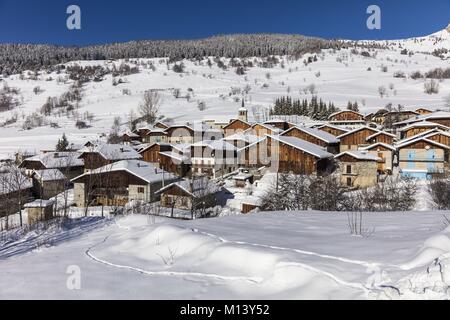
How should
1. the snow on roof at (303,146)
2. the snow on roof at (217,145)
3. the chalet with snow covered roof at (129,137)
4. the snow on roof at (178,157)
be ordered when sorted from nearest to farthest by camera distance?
1. the snow on roof at (303,146)
2. the snow on roof at (217,145)
3. the snow on roof at (178,157)
4. the chalet with snow covered roof at (129,137)

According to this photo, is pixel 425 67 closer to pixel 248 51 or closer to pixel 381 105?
pixel 381 105

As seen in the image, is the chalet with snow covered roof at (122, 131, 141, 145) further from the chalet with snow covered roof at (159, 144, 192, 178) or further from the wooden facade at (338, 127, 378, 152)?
the wooden facade at (338, 127, 378, 152)

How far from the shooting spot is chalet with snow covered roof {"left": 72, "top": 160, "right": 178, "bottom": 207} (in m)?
27.8

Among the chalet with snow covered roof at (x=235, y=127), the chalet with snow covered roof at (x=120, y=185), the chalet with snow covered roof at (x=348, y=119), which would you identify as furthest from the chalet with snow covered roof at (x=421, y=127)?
the chalet with snow covered roof at (x=120, y=185)

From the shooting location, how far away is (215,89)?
102750 millimetres

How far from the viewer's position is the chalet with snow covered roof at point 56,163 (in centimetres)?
3650

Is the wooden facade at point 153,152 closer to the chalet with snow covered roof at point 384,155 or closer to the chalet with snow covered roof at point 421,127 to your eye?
the chalet with snow covered roof at point 384,155

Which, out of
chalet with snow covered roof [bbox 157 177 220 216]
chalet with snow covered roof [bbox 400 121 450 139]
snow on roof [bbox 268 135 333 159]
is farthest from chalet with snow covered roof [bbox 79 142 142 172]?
chalet with snow covered roof [bbox 400 121 450 139]

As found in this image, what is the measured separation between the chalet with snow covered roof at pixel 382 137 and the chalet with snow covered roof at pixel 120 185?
19.8 metres

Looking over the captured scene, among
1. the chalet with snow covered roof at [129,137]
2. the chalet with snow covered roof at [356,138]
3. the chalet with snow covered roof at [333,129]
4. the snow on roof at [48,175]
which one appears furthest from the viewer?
the chalet with snow covered roof at [129,137]

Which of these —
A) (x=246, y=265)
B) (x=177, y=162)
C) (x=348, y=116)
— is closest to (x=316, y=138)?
(x=177, y=162)

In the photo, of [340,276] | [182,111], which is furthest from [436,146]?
[182,111]

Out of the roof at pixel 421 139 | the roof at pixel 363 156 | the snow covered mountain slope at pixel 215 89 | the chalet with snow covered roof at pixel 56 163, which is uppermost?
the snow covered mountain slope at pixel 215 89

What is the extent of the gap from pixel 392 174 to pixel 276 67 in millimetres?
109102
